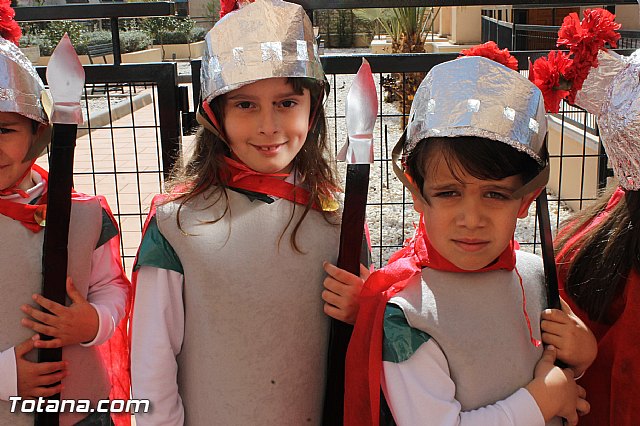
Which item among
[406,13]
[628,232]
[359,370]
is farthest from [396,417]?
[406,13]

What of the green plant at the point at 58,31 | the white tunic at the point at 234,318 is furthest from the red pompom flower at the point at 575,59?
the green plant at the point at 58,31

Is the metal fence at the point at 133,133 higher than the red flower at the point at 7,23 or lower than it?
lower

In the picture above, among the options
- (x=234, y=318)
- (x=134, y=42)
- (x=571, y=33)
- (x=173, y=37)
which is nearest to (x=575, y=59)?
(x=571, y=33)

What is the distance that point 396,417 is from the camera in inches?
60.9

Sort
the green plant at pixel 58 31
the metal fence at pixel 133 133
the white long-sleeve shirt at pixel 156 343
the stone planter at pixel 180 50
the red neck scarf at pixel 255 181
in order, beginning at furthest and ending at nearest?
the stone planter at pixel 180 50 → the green plant at pixel 58 31 → the metal fence at pixel 133 133 → the red neck scarf at pixel 255 181 → the white long-sleeve shirt at pixel 156 343

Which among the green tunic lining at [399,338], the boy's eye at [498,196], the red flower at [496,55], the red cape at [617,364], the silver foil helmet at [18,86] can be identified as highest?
the red flower at [496,55]

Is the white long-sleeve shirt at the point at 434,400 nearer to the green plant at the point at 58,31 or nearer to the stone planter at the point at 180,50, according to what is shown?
the green plant at the point at 58,31

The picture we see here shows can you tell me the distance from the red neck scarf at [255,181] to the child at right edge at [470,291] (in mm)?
324

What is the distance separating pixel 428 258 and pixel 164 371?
0.67 metres

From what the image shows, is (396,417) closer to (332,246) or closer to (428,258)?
(428,258)

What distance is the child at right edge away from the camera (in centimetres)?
151

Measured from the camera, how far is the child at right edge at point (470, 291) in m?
1.51

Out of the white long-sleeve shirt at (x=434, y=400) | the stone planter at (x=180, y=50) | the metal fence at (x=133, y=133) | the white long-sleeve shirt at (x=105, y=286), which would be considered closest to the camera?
the white long-sleeve shirt at (x=434, y=400)

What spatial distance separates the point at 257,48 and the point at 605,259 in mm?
985
